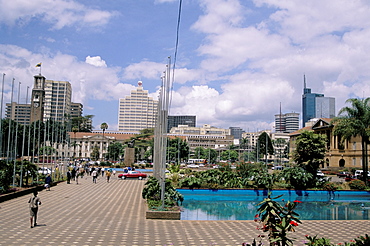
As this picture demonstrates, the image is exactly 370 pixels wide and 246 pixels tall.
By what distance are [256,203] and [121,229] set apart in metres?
13.2


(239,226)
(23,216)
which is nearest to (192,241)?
(239,226)

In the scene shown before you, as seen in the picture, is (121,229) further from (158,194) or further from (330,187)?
(330,187)

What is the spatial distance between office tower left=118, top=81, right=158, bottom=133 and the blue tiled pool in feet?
520

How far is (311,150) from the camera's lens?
28391mm

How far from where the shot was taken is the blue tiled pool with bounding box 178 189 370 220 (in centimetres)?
1777

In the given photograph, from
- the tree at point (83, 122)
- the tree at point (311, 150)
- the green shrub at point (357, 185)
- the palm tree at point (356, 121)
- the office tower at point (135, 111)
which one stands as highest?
the office tower at point (135, 111)

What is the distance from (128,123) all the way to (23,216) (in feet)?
560

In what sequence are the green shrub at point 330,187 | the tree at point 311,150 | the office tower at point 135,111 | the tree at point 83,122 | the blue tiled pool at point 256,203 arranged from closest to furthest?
the blue tiled pool at point 256,203 < the green shrub at point 330,187 < the tree at point 311,150 < the tree at point 83,122 < the office tower at point 135,111

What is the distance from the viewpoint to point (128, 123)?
7190 inches

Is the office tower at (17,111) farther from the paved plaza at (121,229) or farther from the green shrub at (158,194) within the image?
the green shrub at (158,194)

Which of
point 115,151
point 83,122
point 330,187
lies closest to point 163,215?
point 330,187

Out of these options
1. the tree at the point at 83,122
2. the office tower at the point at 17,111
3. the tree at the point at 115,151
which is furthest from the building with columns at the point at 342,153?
the tree at the point at 83,122

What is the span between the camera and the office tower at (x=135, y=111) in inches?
7190

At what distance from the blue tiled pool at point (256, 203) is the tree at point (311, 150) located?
2.91 m
